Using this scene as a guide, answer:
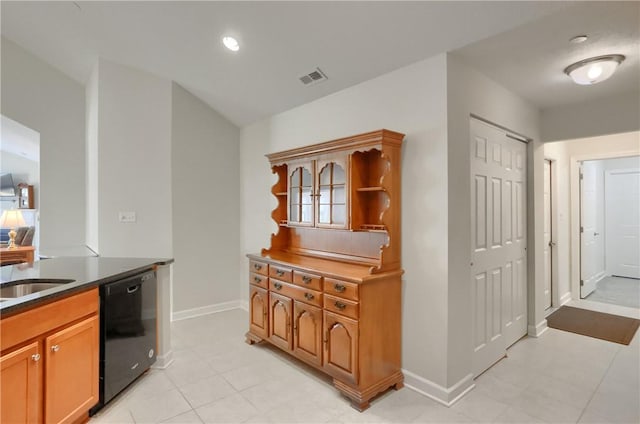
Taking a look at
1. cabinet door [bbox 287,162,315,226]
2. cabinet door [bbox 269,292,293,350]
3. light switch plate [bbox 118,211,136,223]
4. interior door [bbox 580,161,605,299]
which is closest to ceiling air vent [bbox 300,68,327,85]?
cabinet door [bbox 287,162,315,226]

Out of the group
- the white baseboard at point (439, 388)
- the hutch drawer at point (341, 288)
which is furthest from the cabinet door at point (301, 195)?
→ the white baseboard at point (439, 388)

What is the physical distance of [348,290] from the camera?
8.05ft

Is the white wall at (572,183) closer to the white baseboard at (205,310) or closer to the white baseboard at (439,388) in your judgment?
the white baseboard at (439,388)

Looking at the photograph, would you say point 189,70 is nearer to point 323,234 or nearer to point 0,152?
point 323,234

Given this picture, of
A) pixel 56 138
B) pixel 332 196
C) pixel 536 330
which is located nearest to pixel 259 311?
pixel 332 196

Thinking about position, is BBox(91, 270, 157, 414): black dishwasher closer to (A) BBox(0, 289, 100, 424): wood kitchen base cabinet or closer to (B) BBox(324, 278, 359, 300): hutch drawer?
(A) BBox(0, 289, 100, 424): wood kitchen base cabinet

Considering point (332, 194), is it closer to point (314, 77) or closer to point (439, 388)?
point (314, 77)

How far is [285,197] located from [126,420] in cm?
235

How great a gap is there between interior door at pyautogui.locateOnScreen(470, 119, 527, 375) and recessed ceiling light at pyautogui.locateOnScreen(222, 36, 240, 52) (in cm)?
219

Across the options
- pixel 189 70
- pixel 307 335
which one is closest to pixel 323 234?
pixel 307 335

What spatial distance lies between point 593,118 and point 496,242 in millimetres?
1723

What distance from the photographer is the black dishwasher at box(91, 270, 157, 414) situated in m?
2.29

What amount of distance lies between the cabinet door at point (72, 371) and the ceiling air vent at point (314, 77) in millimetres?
2625

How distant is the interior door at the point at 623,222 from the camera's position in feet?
20.4
